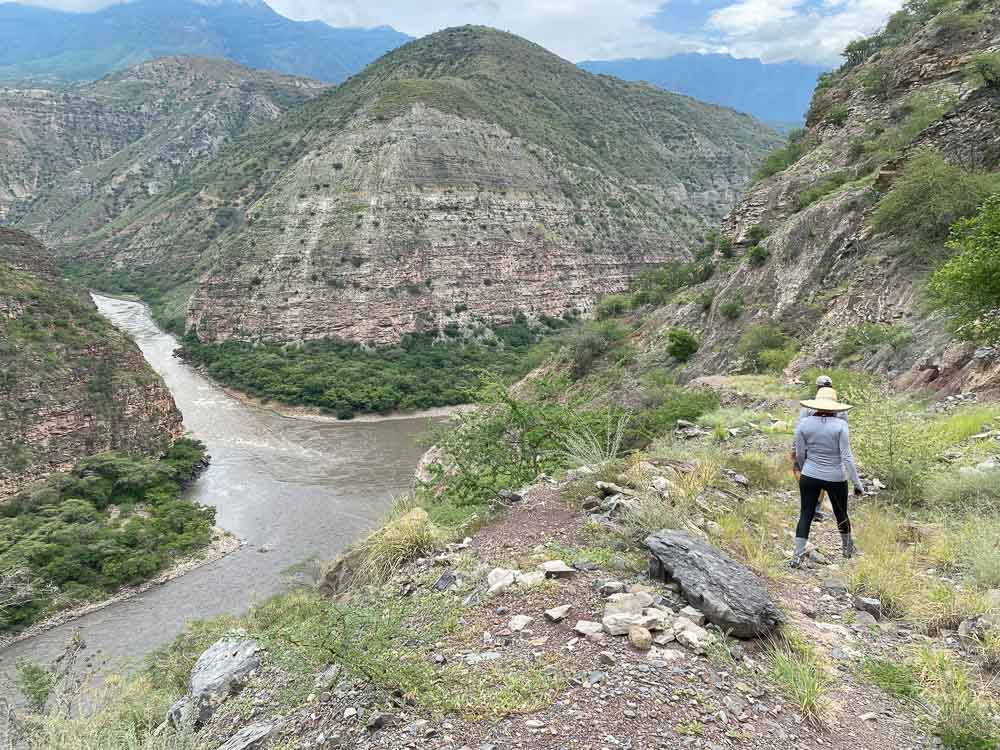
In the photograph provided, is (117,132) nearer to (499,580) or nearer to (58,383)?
(58,383)

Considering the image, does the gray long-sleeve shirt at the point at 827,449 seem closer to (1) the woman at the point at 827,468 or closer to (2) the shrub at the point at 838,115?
(1) the woman at the point at 827,468

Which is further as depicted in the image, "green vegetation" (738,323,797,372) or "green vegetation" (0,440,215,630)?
"green vegetation" (0,440,215,630)

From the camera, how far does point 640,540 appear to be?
186 inches

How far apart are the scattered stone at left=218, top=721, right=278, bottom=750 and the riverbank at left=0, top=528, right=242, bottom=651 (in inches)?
912

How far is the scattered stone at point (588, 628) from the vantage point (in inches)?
141

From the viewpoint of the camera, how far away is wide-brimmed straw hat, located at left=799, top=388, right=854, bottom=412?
4.95m

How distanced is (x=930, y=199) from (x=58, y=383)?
37.0 m

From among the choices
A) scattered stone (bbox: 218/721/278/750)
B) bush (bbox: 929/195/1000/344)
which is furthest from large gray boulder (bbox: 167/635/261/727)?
bush (bbox: 929/195/1000/344)

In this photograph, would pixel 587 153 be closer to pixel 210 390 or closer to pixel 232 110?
pixel 210 390

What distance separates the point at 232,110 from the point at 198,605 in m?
128

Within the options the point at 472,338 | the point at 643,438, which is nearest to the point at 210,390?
the point at 472,338

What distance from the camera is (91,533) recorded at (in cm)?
2450

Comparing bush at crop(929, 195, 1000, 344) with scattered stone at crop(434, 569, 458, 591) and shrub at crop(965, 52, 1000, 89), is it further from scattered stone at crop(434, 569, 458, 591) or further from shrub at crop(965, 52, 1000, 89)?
shrub at crop(965, 52, 1000, 89)

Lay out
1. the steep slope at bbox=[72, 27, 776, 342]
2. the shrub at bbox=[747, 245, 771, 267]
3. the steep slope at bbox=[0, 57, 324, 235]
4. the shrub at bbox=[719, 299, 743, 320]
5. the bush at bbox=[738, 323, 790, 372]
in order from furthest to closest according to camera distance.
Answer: the steep slope at bbox=[0, 57, 324, 235] < the steep slope at bbox=[72, 27, 776, 342] < the shrub at bbox=[747, 245, 771, 267] < the shrub at bbox=[719, 299, 743, 320] < the bush at bbox=[738, 323, 790, 372]
